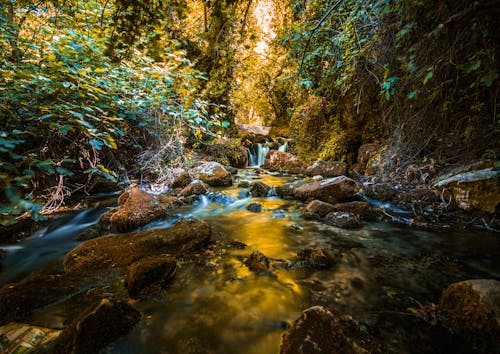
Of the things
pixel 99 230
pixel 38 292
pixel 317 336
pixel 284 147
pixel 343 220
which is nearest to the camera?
pixel 317 336

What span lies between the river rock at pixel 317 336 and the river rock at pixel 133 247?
5.87 ft

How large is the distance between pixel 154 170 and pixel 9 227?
9.18 feet

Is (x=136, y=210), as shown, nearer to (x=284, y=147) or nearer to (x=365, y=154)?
(x=365, y=154)

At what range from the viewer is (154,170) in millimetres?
5660

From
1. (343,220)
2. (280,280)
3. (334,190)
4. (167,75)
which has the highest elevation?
(167,75)

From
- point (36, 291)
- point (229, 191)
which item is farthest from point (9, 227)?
point (229, 191)

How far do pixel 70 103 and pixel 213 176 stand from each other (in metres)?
4.66

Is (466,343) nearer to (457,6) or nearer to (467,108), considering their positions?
(457,6)

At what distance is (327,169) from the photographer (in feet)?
26.1

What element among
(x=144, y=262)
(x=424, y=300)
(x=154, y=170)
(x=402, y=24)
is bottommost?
(x=424, y=300)

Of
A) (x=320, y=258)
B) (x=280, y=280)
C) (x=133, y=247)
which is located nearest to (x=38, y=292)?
(x=133, y=247)

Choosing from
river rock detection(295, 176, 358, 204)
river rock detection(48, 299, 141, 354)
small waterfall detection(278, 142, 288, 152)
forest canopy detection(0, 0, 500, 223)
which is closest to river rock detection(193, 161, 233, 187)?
forest canopy detection(0, 0, 500, 223)

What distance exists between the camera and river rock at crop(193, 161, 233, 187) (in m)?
6.88

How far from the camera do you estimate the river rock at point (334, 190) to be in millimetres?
Result: 4730
